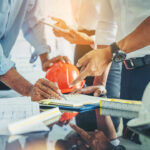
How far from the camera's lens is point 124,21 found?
3.37 ft

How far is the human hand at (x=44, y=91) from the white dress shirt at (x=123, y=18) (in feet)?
1.54

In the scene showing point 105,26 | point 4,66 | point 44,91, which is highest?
point 105,26

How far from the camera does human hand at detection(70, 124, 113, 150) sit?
0.40 meters

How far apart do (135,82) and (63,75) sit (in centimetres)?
60

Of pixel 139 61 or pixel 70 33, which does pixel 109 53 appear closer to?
pixel 139 61

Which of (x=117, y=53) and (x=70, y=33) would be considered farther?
(x=70, y=33)

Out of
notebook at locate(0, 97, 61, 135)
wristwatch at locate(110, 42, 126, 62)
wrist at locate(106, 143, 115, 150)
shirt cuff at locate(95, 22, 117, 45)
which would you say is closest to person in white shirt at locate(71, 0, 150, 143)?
wristwatch at locate(110, 42, 126, 62)

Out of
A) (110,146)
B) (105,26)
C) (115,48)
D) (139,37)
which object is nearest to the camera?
(110,146)

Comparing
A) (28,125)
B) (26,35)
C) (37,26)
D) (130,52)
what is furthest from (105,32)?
(28,125)

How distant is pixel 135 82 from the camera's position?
1031mm

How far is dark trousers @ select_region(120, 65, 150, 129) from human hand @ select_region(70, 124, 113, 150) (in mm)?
563

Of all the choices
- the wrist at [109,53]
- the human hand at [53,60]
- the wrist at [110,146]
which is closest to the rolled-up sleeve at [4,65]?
the human hand at [53,60]

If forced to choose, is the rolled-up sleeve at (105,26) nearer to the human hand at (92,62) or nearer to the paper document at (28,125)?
the human hand at (92,62)

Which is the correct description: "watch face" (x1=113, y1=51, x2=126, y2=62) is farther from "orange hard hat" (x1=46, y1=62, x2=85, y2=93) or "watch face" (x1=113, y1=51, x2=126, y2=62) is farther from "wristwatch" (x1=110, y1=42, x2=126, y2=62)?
"orange hard hat" (x1=46, y1=62, x2=85, y2=93)
